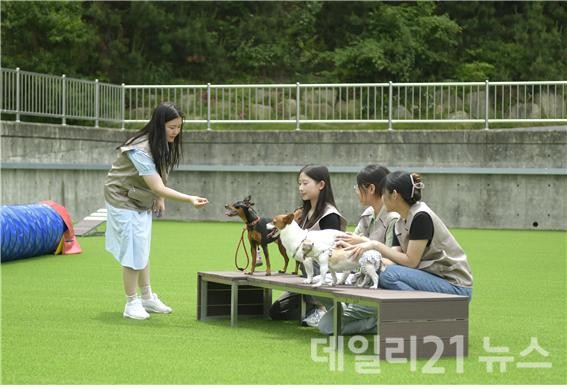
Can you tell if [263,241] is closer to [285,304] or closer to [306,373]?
[285,304]

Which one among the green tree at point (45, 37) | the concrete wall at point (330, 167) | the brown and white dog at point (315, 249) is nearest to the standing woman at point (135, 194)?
the brown and white dog at point (315, 249)

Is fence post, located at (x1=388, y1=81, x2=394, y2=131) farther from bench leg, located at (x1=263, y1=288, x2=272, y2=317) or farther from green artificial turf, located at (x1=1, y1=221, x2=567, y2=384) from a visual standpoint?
bench leg, located at (x1=263, y1=288, x2=272, y2=317)

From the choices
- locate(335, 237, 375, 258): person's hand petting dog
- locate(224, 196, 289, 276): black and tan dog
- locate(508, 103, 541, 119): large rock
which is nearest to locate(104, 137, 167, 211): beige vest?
locate(224, 196, 289, 276): black and tan dog

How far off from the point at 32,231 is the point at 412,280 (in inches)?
304

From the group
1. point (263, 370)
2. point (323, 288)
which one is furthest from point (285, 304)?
point (263, 370)

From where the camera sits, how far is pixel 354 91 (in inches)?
942

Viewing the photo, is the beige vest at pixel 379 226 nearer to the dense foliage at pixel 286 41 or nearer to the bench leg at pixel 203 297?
the bench leg at pixel 203 297

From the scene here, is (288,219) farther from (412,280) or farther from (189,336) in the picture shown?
(189,336)

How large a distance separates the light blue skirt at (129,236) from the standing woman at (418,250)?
6.94 ft

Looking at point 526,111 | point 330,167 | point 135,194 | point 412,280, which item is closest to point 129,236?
point 135,194

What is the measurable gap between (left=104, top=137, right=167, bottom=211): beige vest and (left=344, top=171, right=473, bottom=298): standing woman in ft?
7.07

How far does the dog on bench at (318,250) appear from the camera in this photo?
7066 millimetres

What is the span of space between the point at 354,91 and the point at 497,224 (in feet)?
14.4

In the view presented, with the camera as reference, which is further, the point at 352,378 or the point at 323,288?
the point at 323,288
